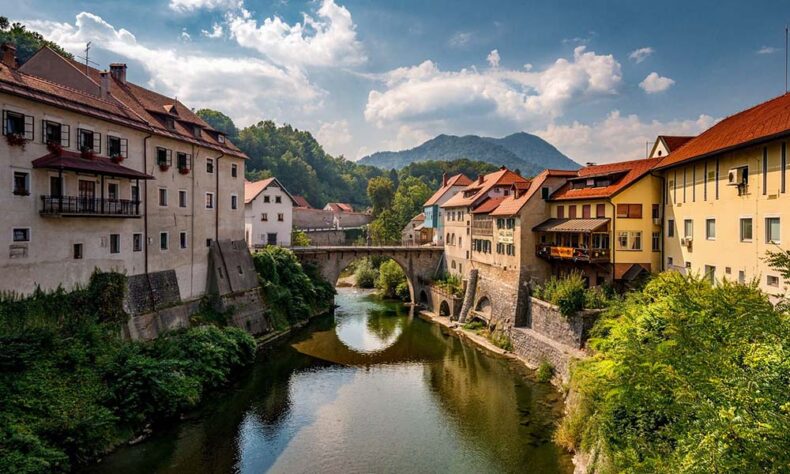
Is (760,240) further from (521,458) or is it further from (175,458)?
(175,458)

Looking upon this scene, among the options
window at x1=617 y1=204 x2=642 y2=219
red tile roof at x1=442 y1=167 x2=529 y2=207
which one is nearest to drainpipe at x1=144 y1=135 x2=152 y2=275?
red tile roof at x1=442 y1=167 x2=529 y2=207

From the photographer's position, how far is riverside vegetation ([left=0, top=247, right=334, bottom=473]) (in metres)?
15.7

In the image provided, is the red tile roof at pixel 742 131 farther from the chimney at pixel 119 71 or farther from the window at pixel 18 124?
the chimney at pixel 119 71

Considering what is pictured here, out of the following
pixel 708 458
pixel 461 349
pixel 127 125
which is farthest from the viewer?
pixel 461 349

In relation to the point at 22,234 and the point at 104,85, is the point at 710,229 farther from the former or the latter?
the point at 104,85

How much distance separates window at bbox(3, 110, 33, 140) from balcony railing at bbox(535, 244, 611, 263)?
93.6 ft

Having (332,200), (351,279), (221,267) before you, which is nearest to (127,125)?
(221,267)

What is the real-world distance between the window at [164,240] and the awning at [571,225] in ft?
77.9

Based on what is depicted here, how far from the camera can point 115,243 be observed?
25203mm

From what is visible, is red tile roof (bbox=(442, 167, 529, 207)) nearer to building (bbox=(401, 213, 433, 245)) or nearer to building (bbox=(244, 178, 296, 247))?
building (bbox=(401, 213, 433, 245))

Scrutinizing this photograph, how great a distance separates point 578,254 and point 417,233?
38066 mm

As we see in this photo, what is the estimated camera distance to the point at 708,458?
8.08 m

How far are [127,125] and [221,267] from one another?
11.8 m

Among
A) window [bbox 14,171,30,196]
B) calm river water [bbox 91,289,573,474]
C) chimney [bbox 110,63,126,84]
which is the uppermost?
chimney [bbox 110,63,126,84]
